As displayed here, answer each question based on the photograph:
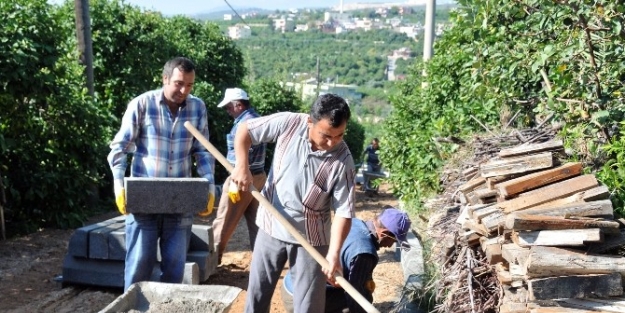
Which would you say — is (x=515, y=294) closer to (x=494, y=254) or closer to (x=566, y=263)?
(x=494, y=254)

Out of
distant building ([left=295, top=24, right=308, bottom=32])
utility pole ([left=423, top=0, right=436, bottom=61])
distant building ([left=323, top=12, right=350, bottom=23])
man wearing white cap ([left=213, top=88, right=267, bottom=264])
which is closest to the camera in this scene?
man wearing white cap ([left=213, top=88, right=267, bottom=264])

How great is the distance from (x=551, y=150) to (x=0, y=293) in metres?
4.66

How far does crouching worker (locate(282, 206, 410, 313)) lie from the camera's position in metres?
5.12

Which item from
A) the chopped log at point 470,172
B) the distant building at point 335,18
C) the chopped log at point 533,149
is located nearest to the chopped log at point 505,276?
the chopped log at point 533,149

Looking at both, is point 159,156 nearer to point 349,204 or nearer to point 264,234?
point 264,234

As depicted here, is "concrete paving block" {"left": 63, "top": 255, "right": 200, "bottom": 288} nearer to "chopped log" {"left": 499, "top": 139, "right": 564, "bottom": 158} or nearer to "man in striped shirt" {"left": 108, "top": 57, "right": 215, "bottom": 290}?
"man in striped shirt" {"left": 108, "top": 57, "right": 215, "bottom": 290}

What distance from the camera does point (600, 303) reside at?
13.9 ft

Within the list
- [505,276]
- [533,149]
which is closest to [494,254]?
[505,276]

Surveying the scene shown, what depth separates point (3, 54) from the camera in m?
8.71

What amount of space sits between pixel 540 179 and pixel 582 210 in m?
0.55

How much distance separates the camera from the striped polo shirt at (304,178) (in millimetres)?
4496

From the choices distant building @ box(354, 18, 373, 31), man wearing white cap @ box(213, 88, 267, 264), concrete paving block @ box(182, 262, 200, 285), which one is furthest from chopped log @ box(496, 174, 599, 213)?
distant building @ box(354, 18, 373, 31)

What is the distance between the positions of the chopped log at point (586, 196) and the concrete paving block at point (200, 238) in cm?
339

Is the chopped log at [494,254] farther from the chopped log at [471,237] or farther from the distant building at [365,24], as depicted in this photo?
the distant building at [365,24]
